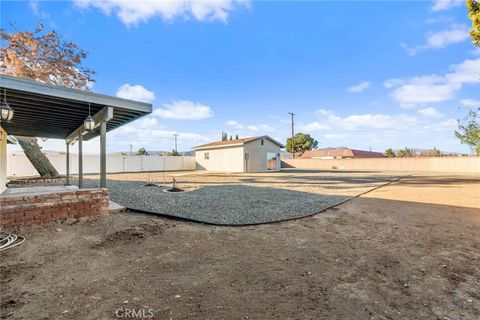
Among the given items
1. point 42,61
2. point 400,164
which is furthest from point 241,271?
point 400,164

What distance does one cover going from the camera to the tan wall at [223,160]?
74.7ft

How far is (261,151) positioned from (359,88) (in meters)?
10.0

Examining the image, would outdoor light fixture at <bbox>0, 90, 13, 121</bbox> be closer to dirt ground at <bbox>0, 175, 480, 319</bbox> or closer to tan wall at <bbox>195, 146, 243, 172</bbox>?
dirt ground at <bbox>0, 175, 480, 319</bbox>

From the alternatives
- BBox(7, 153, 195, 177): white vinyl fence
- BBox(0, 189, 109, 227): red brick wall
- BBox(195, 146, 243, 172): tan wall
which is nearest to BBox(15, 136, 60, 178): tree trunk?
BBox(7, 153, 195, 177): white vinyl fence

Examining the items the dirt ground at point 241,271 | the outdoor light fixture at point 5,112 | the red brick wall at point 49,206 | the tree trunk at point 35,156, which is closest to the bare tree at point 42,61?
the tree trunk at point 35,156

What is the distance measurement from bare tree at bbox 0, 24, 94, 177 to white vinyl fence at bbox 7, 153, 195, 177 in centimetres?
755

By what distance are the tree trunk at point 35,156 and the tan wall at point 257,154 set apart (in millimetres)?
14471

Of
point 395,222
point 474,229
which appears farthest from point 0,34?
point 474,229

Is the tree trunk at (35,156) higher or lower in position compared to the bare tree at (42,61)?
lower

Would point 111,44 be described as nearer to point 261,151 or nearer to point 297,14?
point 297,14

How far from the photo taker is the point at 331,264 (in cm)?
343

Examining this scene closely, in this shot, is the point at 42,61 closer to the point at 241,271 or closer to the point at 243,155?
the point at 243,155

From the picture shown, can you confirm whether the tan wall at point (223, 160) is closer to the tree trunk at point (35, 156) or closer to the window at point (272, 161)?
the window at point (272, 161)

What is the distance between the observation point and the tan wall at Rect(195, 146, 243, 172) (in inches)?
896
